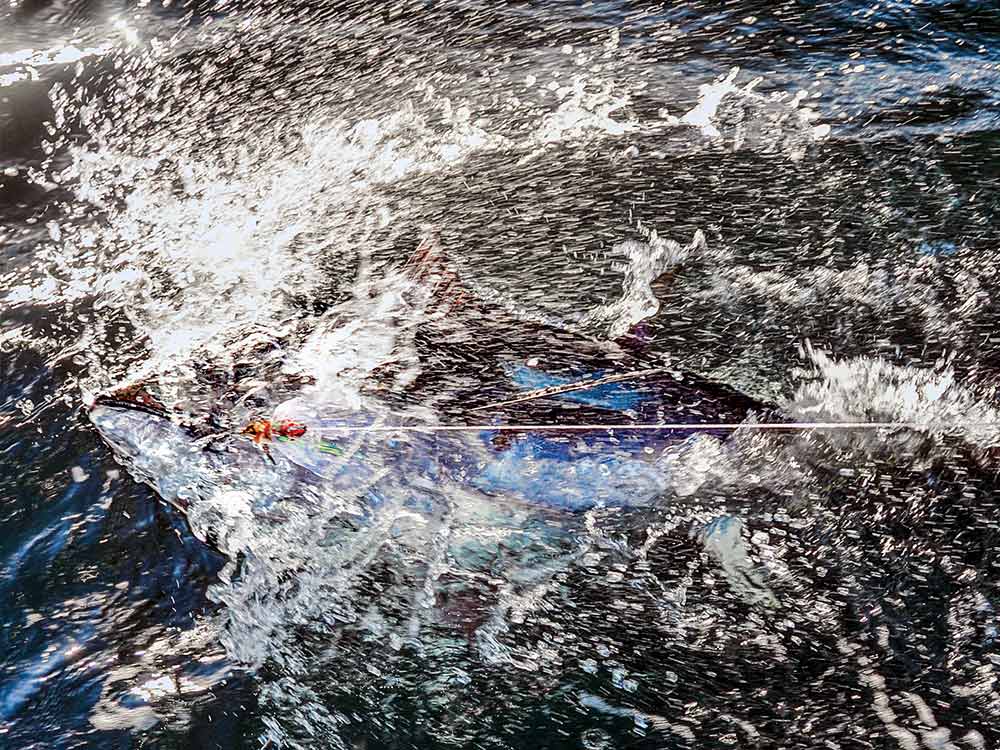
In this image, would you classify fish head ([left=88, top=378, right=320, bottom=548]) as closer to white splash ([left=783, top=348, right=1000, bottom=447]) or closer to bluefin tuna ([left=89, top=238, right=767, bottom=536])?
bluefin tuna ([left=89, top=238, right=767, bottom=536])

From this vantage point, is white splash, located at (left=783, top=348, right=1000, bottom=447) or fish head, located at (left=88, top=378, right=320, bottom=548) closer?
white splash, located at (left=783, top=348, right=1000, bottom=447)

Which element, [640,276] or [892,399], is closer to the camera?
[892,399]

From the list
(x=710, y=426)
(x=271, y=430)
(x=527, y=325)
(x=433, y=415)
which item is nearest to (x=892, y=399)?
(x=710, y=426)

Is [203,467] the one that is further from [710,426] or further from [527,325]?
[710,426]

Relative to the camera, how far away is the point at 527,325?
4.53 feet

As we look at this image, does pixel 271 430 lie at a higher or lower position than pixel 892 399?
higher

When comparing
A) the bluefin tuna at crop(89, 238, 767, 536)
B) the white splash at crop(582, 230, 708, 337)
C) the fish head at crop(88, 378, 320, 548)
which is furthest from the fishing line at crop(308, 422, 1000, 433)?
the fish head at crop(88, 378, 320, 548)

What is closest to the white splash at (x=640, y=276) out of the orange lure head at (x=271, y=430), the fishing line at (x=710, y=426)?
the fishing line at (x=710, y=426)

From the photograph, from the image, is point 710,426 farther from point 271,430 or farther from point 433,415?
point 271,430

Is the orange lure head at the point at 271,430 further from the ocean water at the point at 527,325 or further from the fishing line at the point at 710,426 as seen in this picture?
the fishing line at the point at 710,426

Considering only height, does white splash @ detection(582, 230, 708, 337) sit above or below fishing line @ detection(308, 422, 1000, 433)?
above

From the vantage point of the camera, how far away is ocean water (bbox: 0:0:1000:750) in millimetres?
1166

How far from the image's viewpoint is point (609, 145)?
1.57 metres

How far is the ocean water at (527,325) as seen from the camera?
1.17 meters
